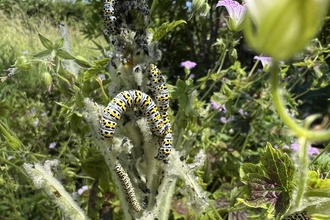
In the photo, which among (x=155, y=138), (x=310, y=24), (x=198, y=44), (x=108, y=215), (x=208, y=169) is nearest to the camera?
(x=310, y=24)

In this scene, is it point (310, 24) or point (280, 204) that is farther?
point (280, 204)

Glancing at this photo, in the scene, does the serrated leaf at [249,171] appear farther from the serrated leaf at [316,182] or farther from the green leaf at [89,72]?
the green leaf at [89,72]

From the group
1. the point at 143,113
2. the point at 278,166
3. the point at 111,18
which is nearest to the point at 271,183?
the point at 278,166

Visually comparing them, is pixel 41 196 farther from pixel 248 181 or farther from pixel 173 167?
pixel 248 181

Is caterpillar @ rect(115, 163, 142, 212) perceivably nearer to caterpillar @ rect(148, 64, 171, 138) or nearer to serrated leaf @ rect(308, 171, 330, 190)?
caterpillar @ rect(148, 64, 171, 138)

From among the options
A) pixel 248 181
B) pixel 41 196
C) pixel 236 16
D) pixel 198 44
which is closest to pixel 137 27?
pixel 236 16

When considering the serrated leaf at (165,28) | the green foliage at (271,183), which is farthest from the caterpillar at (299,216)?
the serrated leaf at (165,28)
